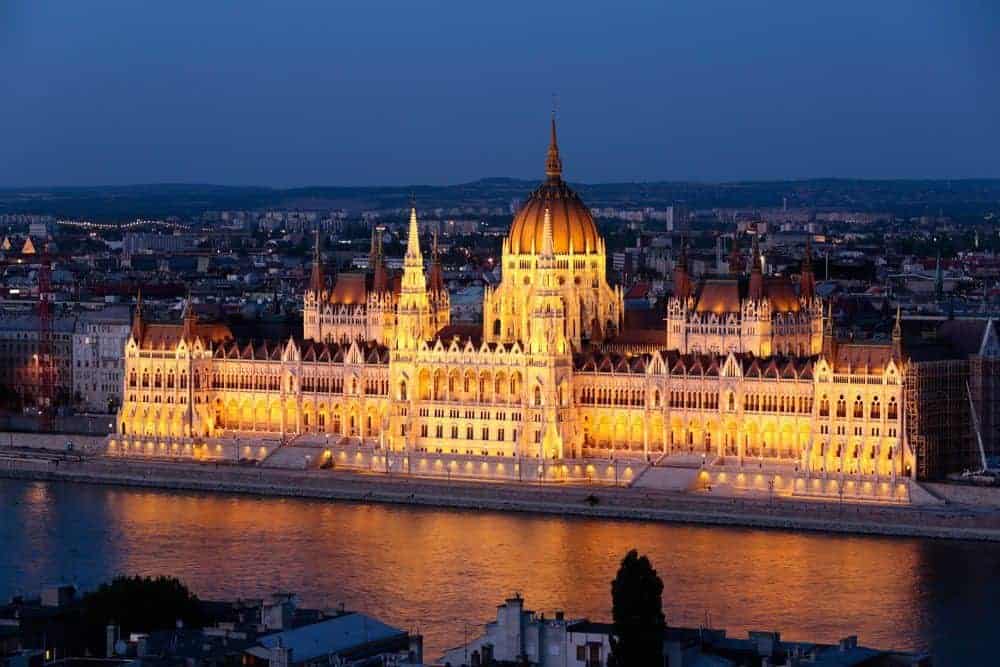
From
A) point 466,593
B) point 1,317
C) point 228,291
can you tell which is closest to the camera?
point 466,593

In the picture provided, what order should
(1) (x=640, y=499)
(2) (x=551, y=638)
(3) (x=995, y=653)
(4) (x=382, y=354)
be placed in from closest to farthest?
(2) (x=551, y=638) < (3) (x=995, y=653) < (1) (x=640, y=499) < (4) (x=382, y=354)

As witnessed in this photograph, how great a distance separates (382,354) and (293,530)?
1361 cm

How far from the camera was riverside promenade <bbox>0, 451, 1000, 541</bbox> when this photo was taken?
7794cm

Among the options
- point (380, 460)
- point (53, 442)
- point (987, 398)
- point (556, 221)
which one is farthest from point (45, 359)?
point (987, 398)

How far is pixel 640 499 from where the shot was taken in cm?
8206

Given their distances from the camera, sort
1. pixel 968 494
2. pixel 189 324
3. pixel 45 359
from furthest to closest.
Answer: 1. pixel 45 359
2. pixel 189 324
3. pixel 968 494

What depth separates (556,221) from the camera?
90.6 metres

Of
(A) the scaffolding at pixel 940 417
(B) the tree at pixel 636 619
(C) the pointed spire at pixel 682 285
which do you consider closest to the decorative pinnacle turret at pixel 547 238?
(C) the pointed spire at pixel 682 285

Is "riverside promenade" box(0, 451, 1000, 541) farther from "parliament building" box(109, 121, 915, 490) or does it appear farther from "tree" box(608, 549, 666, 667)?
"tree" box(608, 549, 666, 667)

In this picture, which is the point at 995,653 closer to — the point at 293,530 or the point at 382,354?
the point at 293,530

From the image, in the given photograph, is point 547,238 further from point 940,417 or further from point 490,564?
point 490,564

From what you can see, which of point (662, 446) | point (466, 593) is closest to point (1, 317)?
point (662, 446)

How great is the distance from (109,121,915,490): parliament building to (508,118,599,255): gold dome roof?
7 centimetres

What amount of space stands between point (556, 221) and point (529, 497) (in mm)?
10094
